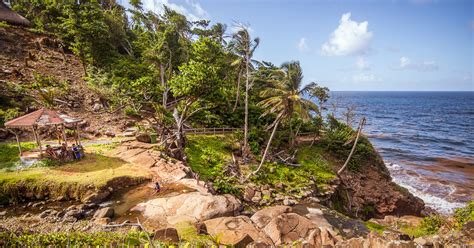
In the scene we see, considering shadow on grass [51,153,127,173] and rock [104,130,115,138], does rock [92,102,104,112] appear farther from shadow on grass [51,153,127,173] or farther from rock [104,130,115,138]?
shadow on grass [51,153,127,173]

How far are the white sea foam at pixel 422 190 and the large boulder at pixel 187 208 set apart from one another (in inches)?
939

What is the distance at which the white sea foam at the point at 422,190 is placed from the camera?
24.0 meters

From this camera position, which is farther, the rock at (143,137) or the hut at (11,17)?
the hut at (11,17)

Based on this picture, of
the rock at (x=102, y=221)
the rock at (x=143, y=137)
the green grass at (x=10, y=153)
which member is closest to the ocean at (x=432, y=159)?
the rock at (x=143, y=137)

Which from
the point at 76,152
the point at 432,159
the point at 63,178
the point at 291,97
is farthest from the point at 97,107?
the point at 432,159

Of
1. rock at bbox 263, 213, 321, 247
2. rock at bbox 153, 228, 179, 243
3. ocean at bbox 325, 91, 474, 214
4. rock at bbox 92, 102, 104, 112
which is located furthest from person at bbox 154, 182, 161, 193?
ocean at bbox 325, 91, 474, 214

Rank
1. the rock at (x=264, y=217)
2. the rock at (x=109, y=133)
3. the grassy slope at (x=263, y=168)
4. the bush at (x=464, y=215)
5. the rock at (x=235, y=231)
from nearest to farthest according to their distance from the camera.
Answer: the rock at (x=235, y=231)
the rock at (x=264, y=217)
the bush at (x=464, y=215)
the grassy slope at (x=263, y=168)
the rock at (x=109, y=133)

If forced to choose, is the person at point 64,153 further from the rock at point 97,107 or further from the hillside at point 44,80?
the rock at point 97,107

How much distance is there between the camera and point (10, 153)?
1622 centimetres

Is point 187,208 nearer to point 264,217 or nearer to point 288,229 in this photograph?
point 264,217

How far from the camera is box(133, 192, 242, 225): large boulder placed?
35.9 ft

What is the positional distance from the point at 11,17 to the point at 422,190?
190ft

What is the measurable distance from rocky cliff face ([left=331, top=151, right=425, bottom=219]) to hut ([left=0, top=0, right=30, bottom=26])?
45828 mm

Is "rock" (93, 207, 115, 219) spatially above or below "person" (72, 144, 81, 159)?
below
